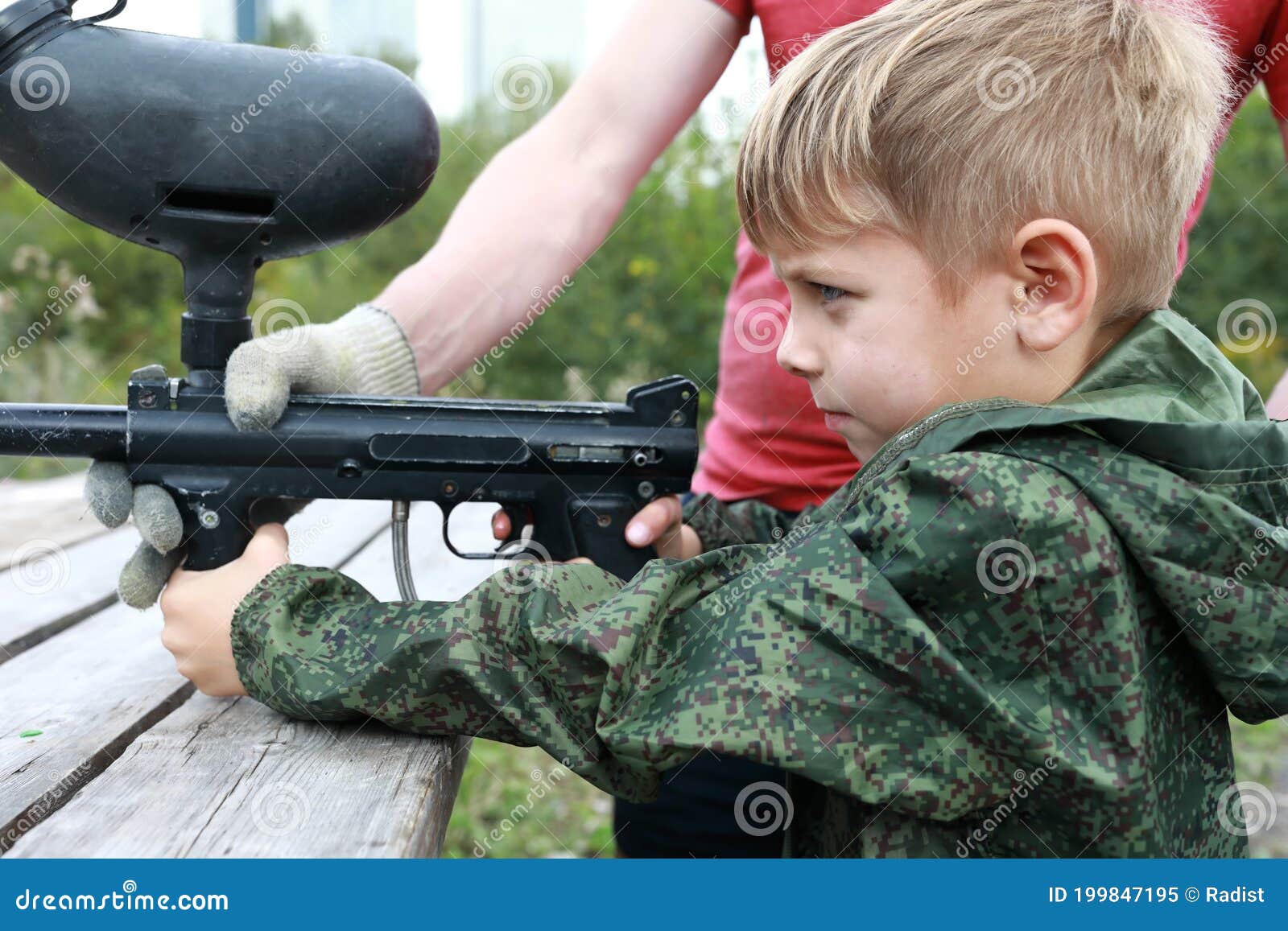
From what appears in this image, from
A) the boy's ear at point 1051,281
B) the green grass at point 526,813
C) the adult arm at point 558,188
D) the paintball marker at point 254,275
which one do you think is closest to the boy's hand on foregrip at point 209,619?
the paintball marker at point 254,275

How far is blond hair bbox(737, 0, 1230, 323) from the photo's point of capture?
1292mm

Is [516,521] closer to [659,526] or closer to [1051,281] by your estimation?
[659,526]

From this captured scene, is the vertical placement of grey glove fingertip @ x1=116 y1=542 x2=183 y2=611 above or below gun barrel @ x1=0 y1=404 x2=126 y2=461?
below

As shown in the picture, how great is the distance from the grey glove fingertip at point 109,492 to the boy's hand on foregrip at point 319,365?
17 cm

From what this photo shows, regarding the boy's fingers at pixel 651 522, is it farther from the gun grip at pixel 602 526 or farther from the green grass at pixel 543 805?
the green grass at pixel 543 805

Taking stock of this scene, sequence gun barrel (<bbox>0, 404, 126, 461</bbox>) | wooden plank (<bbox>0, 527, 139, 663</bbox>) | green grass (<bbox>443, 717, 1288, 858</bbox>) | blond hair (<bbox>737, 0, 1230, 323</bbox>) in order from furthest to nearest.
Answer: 1. green grass (<bbox>443, 717, 1288, 858</bbox>)
2. wooden plank (<bbox>0, 527, 139, 663</bbox>)
3. gun barrel (<bbox>0, 404, 126, 461</bbox>)
4. blond hair (<bbox>737, 0, 1230, 323</bbox>)

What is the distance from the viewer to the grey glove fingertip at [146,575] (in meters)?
1.59

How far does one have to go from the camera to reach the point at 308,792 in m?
1.17

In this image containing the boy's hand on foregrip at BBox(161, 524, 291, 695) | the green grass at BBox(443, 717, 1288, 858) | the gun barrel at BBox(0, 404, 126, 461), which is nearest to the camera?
the boy's hand on foregrip at BBox(161, 524, 291, 695)

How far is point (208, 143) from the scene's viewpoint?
1.49 meters

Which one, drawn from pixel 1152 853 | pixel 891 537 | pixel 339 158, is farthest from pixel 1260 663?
pixel 339 158

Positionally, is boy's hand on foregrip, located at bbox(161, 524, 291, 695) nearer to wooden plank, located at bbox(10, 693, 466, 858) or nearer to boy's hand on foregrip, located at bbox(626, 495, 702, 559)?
wooden plank, located at bbox(10, 693, 466, 858)

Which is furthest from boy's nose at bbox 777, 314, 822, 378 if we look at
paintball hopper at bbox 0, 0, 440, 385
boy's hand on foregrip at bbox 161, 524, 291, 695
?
boy's hand on foregrip at bbox 161, 524, 291, 695
